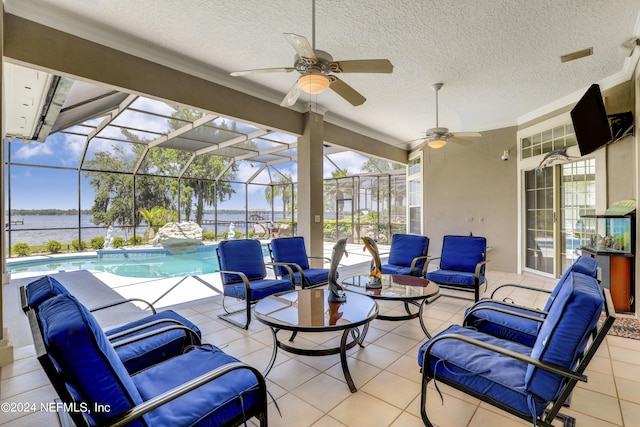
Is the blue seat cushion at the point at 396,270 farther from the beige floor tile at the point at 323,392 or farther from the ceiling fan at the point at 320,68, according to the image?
the ceiling fan at the point at 320,68

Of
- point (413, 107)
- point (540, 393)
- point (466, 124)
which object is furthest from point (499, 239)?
point (540, 393)

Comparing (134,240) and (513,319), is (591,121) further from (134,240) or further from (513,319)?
(134,240)

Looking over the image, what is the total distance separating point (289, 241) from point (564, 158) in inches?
190

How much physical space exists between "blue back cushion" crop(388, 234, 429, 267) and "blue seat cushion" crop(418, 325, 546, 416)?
2.80 metres

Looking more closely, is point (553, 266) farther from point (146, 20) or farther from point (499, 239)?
point (146, 20)

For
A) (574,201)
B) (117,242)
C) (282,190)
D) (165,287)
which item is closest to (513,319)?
(574,201)

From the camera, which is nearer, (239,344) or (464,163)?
(239,344)

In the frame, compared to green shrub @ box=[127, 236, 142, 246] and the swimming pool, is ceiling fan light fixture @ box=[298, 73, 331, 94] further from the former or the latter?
green shrub @ box=[127, 236, 142, 246]

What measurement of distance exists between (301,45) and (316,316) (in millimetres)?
2061

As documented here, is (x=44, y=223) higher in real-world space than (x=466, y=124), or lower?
lower

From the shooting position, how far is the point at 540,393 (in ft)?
4.71

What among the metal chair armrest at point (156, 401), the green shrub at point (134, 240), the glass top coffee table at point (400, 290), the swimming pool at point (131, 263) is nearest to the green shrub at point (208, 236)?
the swimming pool at point (131, 263)

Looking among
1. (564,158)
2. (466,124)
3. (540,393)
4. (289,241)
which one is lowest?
(540,393)

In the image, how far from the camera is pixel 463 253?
4.44 metres
